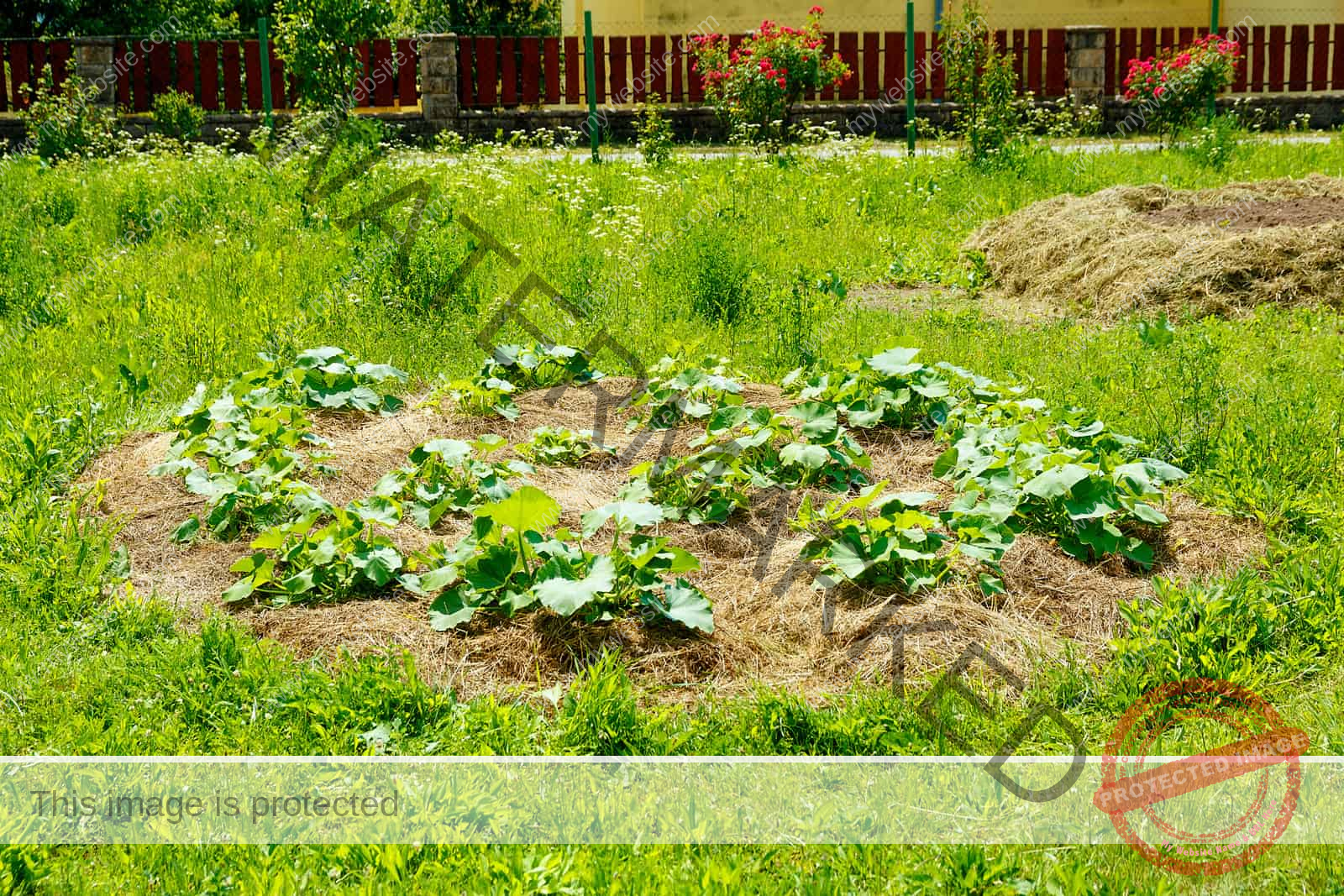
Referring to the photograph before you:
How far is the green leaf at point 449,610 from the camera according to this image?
12.3 feet

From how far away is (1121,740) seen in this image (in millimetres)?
3275

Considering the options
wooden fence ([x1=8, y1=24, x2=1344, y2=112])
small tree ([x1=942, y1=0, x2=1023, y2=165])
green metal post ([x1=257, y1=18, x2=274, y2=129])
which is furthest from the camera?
wooden fence ([x1=8, y1=24, x2=1344, y2=112])

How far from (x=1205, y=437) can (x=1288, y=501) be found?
0.66 meters

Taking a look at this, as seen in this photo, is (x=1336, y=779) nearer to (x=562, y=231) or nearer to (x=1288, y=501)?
(x=1288, y=501)

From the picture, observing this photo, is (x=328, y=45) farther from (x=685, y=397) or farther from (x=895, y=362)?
(x=895, y=362)

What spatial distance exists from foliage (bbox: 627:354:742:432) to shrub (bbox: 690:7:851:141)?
390 inches

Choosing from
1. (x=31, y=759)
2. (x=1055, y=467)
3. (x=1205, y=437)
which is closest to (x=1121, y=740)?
(x=1055, y=467)

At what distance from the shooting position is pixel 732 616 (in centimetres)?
400

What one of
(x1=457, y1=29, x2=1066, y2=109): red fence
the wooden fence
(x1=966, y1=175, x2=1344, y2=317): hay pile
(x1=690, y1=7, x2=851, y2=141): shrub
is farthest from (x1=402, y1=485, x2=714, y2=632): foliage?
(x1=457, y1=29, x2=1066, y2=109): red fence

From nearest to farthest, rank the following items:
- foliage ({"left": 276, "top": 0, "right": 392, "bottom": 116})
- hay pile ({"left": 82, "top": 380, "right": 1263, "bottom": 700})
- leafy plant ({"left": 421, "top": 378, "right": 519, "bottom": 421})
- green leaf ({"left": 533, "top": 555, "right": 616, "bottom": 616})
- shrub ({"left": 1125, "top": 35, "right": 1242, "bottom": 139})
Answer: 1. green leaf ({"left": 533, "top": 555, "right": 616, "bottom": 616})
2. hay pile ({"left": 82, "top": 380, "right": 1263, "bottom": 700})
3. leafy plant ({"left": 421, "top": 378, "right": 519, "bottom": 421})
4. foliage ({"left": 276, "top": 0, "right": 392, "bottom": 116})
5. shrub ({"left": 1125, "top": 35, "right": 1242, "bottom": 139})

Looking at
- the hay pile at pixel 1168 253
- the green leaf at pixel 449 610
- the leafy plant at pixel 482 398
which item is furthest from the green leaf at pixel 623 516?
the hay pile at pixel 1168 253

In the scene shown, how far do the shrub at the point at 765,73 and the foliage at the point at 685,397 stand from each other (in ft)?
32.5

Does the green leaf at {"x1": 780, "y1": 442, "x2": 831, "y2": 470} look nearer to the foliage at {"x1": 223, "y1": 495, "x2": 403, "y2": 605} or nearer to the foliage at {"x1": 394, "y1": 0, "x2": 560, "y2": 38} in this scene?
the foliage at {"x1": 223, "y1": 495, "x2": 403, "y2": 605}

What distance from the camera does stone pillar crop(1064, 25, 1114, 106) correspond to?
18625mm
